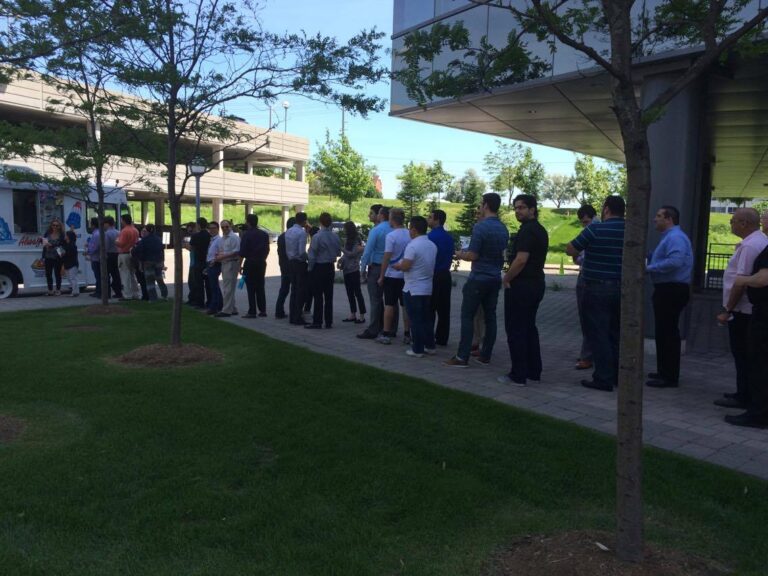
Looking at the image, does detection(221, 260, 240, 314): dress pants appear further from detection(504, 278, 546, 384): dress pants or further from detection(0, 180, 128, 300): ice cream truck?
detection(504, 278, 546, 384): dress pants

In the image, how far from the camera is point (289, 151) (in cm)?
5600

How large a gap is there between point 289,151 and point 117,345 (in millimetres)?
49252

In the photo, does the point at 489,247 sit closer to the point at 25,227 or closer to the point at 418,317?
the point at 418,317

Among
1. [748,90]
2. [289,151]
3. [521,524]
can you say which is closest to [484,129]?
[748,90]

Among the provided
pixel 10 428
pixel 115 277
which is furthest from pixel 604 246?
pixel 115 277

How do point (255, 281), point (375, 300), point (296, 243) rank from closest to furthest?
point (375, 300), point (296, 243), point (255, 281)

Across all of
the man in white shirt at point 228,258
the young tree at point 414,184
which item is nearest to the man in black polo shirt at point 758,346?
the man in white shirt at point 228,258

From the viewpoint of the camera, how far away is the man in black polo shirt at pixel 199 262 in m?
12.7

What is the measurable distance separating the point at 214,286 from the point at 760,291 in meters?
9.33

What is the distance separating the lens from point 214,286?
39.7ft

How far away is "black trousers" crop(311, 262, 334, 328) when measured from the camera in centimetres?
1042

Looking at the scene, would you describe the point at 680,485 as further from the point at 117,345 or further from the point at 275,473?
the point at 117,345

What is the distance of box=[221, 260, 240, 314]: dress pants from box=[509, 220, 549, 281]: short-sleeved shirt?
6.46 m

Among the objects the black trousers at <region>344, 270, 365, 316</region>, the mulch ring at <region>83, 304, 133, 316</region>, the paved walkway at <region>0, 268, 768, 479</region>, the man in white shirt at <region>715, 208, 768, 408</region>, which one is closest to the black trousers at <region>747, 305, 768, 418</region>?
the paved walkway at <region>0, 268, 768, 479</region>
